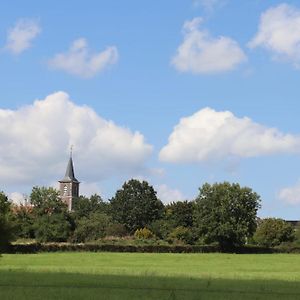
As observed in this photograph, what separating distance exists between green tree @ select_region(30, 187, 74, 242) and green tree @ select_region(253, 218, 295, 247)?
41.9m

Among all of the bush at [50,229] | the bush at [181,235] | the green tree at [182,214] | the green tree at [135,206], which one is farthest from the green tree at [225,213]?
the green tree at [135,206]

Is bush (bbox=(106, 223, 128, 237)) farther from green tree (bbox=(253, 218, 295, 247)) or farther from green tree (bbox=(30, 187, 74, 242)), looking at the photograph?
green tree (bbox=(253, 218, 295, 247))

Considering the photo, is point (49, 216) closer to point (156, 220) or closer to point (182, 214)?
point (182, 214)

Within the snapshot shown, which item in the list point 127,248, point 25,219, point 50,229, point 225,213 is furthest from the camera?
point 25,219

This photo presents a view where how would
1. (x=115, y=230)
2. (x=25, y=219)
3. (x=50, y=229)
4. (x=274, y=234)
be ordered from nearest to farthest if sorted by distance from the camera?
(x=50, y=229) → (x=25, y=219) → (x=274, y=234) → (x=115, y=230)

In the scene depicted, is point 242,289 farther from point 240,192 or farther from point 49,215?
point 49,215

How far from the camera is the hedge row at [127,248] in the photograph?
96.1m

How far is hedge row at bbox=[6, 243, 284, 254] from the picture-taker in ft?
315

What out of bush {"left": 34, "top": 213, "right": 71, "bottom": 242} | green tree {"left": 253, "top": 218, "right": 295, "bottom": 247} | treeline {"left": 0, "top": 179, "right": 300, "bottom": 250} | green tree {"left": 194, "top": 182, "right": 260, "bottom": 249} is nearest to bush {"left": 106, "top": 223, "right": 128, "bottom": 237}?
treeline {"left": 0, "top": 179, "right": 300, "bottom": 250}

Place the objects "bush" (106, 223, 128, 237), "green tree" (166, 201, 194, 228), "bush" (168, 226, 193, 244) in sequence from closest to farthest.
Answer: "bush" (168, 226, 193, 244) < "bush" (106, 223, 128, 237) < "green tree" (166, 201, 194, 228)

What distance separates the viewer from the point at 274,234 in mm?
147250

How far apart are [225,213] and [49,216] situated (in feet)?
119

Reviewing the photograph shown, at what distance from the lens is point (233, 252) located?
392ft

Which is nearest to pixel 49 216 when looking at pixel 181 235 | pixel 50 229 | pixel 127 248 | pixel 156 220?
pixel 50 229
